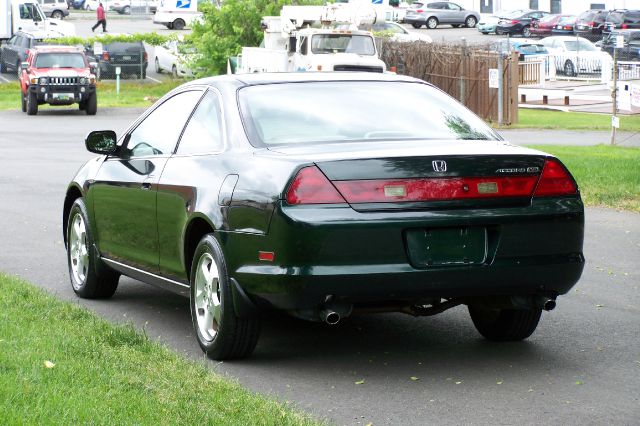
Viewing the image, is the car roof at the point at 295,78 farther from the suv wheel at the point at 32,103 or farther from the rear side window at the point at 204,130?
the suv wheel at the point at 32,103

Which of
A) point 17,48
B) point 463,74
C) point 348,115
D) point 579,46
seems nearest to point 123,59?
point 17,48

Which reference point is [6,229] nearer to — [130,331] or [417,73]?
[130,331]

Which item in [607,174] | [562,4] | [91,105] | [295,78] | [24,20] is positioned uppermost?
[295,78]

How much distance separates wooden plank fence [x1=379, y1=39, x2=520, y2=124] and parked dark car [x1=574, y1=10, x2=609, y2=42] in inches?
1338

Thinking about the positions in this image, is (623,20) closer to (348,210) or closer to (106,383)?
(348,210)

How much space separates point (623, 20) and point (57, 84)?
43.4 metres

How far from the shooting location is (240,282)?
6.93 metres

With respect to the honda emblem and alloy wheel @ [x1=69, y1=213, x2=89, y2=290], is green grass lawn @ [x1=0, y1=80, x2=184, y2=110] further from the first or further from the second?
the honda emblem

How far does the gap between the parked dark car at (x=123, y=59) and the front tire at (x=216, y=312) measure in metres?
45.4

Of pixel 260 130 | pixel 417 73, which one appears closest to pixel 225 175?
pixel 260 130

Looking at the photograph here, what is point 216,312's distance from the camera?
23.7ft

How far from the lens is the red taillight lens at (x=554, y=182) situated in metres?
7.01

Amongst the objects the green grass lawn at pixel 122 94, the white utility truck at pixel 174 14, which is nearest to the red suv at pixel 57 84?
the green grass lawn at pixel 122 94

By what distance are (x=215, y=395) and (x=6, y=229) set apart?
8059 mm
